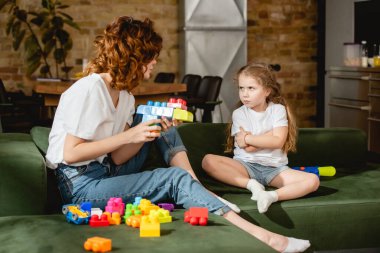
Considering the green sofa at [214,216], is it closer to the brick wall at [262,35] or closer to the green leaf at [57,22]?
the green leaf at [57,22]

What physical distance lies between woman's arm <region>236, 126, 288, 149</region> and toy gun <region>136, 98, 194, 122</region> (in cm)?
69

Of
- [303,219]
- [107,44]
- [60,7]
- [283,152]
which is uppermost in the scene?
[60,7]

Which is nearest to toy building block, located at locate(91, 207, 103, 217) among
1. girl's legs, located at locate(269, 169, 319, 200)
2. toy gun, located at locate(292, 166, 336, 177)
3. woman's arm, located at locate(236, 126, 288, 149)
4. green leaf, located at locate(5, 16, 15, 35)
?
girl's legs, located at locate(269, 169, 319, 200)

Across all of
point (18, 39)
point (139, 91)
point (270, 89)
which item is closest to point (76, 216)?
point (270, 89)

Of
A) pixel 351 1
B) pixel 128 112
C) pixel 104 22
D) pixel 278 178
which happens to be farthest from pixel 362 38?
pixel 128 112

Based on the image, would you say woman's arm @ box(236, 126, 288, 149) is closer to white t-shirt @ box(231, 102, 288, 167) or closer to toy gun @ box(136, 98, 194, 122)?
white t-shirt @ box(231, 102, 288, 167)

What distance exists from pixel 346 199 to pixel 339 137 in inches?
33.9

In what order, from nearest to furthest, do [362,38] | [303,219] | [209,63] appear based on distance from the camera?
[303,219]
[362,38]
[209,63]

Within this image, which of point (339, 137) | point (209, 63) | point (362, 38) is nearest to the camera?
point (339, 137)

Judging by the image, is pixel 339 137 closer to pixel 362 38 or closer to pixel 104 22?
pixel 362 38

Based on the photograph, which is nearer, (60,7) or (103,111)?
(103,111)

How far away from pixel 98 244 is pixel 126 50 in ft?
3.21

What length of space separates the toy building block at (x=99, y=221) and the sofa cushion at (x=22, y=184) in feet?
1.05

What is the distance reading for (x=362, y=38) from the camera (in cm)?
849
